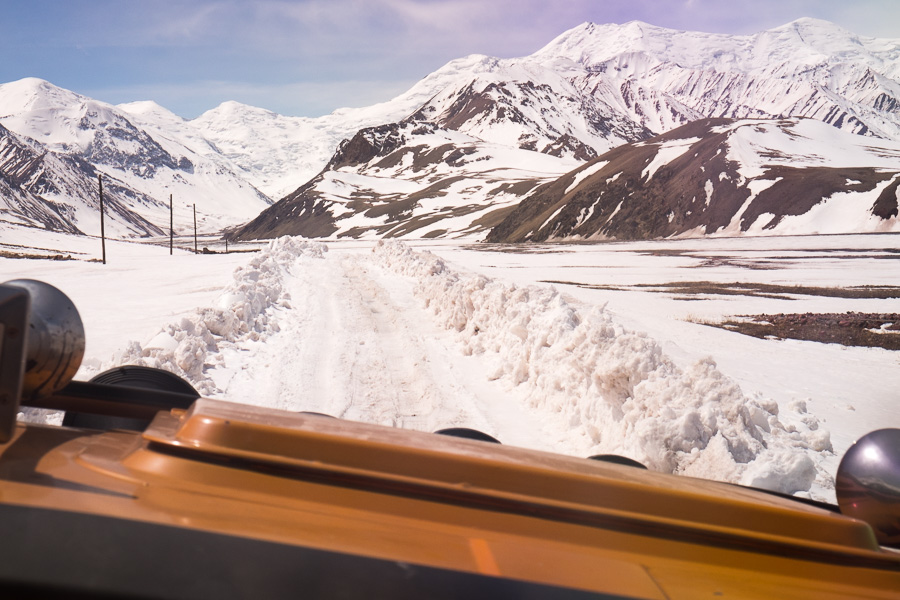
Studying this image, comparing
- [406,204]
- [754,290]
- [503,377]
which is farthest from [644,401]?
[406,204]

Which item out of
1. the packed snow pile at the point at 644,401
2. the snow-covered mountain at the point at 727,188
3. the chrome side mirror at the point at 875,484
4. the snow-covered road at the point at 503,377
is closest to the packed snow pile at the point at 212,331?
the snow-covered road at the point at 503,377

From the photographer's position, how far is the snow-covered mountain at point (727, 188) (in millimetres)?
50812

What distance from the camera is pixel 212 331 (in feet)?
36.3

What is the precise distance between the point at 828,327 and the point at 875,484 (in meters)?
14.1

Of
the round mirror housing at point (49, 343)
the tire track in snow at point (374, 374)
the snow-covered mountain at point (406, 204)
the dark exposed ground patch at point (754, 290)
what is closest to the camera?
the round mirror housing at point (49, 343)

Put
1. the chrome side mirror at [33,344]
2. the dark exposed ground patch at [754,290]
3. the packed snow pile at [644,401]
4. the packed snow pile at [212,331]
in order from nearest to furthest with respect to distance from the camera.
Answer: the chrome side mirror at [33,344] → the packed snow pile at [644,401] → the packed snow pile at [212,331] → the dark exposed ground patch at [754,290]

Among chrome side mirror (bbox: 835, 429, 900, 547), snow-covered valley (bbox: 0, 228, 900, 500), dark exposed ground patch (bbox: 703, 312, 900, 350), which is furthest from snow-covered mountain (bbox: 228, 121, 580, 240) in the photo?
chrome side mirror (bbox: 835, 429, 900, 547)

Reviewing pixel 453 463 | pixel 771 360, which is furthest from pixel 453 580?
pixel 771 360

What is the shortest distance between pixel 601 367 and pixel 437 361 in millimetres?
3578

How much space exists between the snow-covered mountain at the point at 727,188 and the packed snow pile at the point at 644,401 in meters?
44.3

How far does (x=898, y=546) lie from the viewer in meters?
2.31

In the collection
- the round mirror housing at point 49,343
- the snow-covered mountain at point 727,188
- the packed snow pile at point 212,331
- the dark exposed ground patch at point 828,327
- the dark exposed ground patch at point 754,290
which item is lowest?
the dark exposed ground patch at point 828,327

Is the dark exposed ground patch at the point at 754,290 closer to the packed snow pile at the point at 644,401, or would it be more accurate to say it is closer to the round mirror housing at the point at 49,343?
the packed snow pile at the point at 644,401

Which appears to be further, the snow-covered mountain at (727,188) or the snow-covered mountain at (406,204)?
the snow-covered mountain at (406,204)
